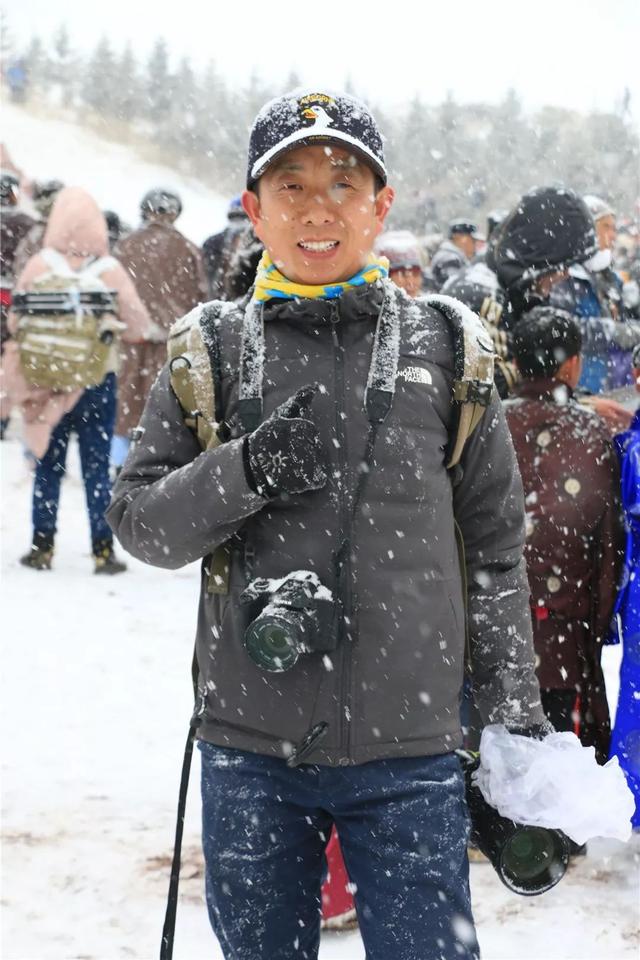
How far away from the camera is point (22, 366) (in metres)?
6.88

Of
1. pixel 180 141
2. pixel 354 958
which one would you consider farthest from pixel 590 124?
pixel 354 958

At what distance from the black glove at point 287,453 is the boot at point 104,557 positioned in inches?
220

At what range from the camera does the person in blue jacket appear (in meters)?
3.34

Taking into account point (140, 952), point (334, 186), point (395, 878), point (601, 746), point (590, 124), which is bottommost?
point (140, 952)

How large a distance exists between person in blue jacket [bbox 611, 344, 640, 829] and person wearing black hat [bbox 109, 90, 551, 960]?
1322mm

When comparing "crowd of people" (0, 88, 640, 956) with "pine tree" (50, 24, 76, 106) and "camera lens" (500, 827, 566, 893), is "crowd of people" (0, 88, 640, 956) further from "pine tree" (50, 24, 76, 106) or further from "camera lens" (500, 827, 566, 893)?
"pine tree" (50, 24, 76, 106)

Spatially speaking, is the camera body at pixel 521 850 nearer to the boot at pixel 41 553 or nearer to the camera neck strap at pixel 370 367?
the camera neck strap at pixel 370 367

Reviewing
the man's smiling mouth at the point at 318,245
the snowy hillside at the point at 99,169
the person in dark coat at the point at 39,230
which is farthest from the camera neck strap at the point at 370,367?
the snowy hillside at the point at 99,169

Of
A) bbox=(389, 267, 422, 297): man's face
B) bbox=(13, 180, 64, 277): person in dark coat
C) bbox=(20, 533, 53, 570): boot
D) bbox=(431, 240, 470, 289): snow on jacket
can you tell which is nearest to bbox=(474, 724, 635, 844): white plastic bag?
bbox=(389, 267, 422, 297): man's face

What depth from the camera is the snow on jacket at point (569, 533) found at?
136 inches

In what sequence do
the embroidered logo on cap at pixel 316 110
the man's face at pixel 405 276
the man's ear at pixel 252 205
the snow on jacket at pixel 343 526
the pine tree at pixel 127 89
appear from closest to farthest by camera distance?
the snow on jacket at pixel 343 526 → the embroidered logo on cap at pixel 316 110 → the man's ear at pixel 252 205 → the man's face at pixel 405 276 → the pine tree at pixel 127 89

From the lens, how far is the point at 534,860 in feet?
6.99

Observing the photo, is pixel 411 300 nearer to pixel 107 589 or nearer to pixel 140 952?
pixel 140 952

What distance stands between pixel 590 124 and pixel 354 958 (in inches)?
2605
